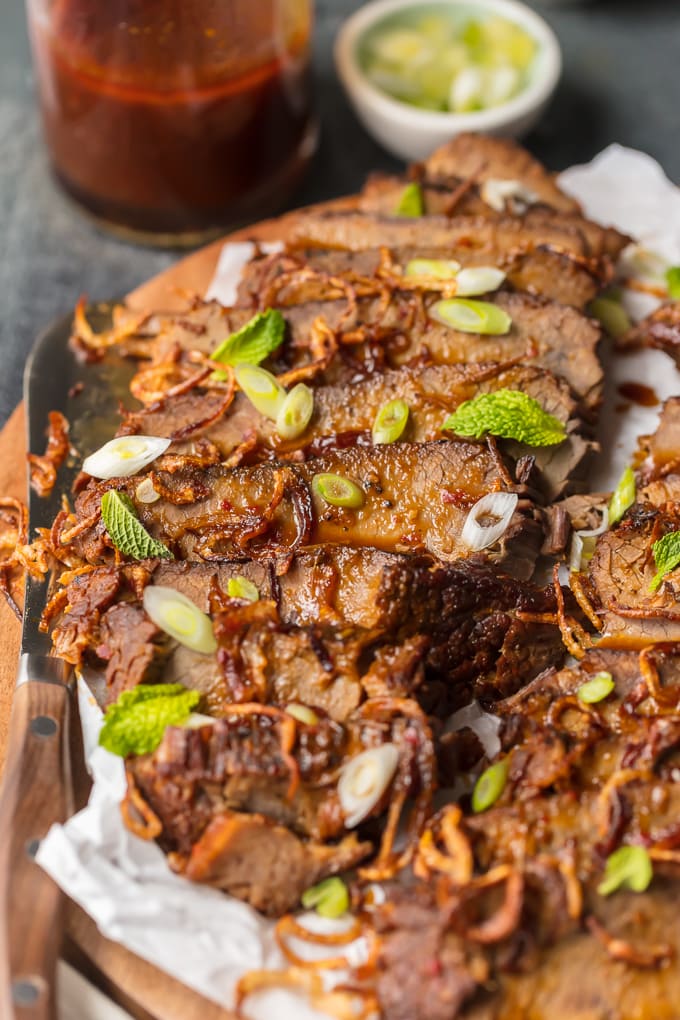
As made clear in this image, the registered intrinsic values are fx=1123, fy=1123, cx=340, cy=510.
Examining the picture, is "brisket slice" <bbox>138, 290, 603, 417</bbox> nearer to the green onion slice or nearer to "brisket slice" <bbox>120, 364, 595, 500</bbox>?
"brisket slice" <bbox>120, 364, 595, 500</bbox>

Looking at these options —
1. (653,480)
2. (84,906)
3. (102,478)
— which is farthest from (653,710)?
(102,478)

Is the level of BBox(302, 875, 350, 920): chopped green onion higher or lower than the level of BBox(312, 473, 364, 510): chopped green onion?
lower

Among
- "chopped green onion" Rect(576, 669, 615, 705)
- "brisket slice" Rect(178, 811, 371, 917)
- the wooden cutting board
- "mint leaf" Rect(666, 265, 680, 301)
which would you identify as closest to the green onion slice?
"brisket slice" Rect(178, 811, 371, 917)

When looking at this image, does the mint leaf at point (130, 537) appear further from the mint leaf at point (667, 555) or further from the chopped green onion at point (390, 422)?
the mint leaf at point (667, 555)

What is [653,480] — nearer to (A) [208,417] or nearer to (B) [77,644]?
(A) [208,417]

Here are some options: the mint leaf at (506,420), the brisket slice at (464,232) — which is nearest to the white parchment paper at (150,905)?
the mint leaf at (506,420)

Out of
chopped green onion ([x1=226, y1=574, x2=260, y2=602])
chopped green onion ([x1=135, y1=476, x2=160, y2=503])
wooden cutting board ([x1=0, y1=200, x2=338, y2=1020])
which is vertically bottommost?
wooden cutting board ([x1=0, y1=200, x2=338, y2=1020])
